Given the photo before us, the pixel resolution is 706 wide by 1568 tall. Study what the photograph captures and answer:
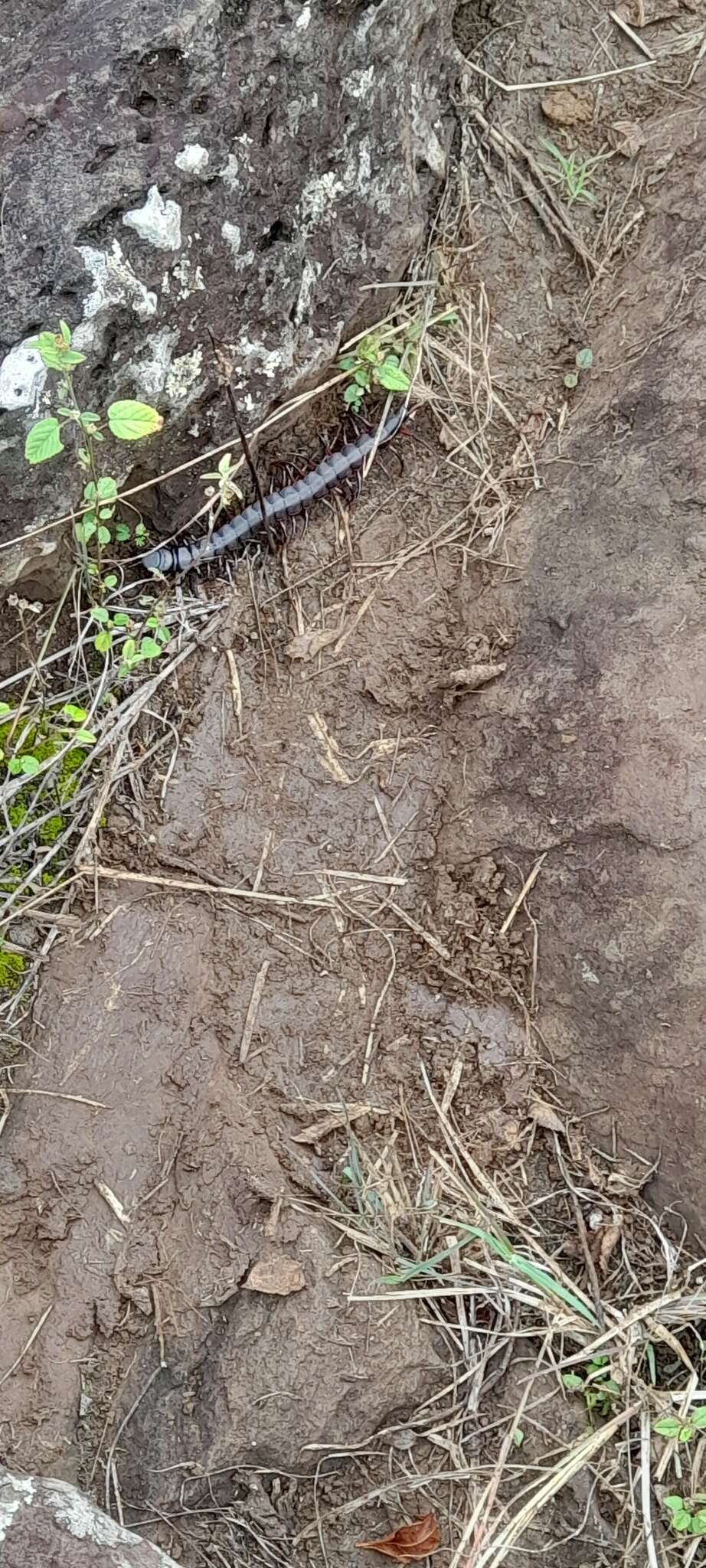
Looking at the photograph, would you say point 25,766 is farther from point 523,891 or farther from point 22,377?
point 523,891

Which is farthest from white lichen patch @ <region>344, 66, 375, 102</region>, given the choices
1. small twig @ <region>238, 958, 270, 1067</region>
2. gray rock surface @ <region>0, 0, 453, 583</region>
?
small twig @ <region>238, 958, 270, 1067</region>

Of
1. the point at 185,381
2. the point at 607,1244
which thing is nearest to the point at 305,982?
the point at 607,1244

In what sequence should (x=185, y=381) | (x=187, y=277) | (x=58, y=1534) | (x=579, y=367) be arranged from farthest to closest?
(x=579, y=367)
(x=185, y=381)
(x=187, y=277)
(x=58, y=1534)

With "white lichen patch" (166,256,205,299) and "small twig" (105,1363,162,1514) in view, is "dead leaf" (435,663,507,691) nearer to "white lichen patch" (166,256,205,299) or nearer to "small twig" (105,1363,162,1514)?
"white lichen patch" (166,256,205,299)

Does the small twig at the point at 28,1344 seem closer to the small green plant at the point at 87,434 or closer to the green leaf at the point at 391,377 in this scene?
the small green plant at the point at 87,434

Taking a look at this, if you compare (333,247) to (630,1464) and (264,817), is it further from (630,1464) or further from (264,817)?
(630,1464)

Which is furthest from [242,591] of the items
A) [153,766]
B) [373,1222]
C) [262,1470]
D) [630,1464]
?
[630,1464]
